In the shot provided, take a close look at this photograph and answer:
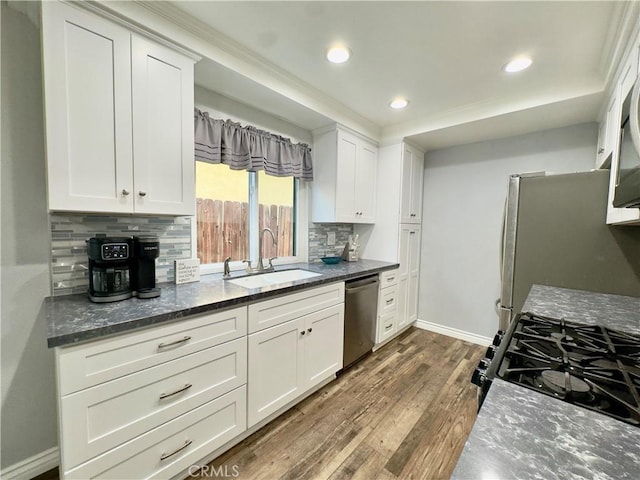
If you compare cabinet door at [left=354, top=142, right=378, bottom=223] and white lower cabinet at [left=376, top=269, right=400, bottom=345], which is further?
cabinet door at [left=354, top=142, right=378, bottom=223]

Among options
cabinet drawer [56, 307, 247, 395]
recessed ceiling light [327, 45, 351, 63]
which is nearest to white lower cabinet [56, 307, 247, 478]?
cabinet drawer [56, 307, 247, 395]

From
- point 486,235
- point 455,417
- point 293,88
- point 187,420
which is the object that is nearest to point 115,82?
point 293,88

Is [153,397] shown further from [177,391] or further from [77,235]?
[77,235]

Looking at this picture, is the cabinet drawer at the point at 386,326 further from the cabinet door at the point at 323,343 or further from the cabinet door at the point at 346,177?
the cabinet door at the point at 346,177

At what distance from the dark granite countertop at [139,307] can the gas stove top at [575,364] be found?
1.14 m

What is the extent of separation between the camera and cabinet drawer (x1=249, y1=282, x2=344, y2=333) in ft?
5.08

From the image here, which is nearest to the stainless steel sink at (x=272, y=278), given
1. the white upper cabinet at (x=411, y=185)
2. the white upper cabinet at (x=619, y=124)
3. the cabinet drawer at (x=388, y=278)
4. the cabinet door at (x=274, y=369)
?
the cabinet door at (x=274, y=369)

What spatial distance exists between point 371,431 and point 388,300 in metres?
1.30

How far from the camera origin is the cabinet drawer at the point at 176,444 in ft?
3.52

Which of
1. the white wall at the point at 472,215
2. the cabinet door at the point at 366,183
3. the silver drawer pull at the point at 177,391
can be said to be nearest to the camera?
the silver drawer pull at the point at 177,391

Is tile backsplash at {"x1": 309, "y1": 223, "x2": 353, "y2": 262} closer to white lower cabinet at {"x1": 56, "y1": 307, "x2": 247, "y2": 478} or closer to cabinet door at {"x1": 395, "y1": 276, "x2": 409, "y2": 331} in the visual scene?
cabinet door at {"x1": 395, "y1": 276, "x2": 409, "y2": 331}

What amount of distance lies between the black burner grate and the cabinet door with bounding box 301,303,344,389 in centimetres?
123

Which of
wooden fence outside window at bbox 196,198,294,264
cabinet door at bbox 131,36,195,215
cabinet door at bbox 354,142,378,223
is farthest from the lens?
cabinet door at bbox 354,142,378,223

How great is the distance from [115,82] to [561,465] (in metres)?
1.97
